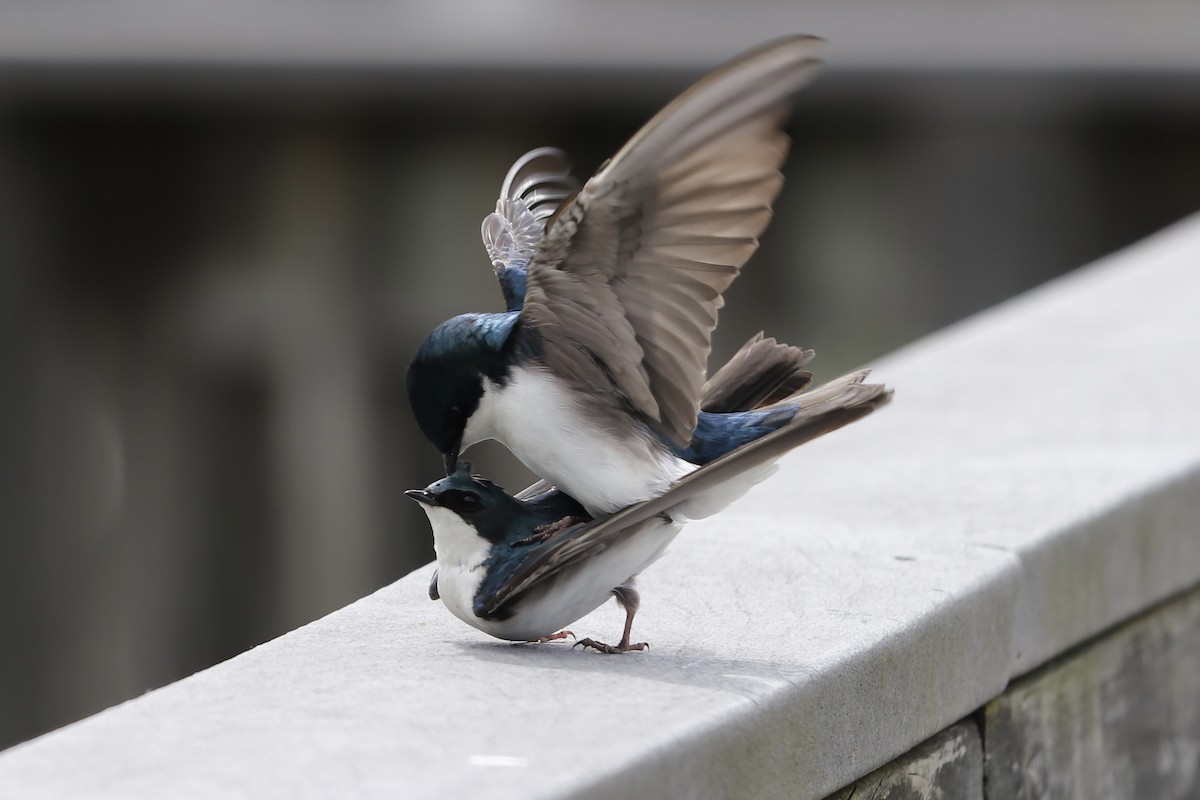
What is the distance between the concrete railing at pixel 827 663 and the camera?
5.50ft

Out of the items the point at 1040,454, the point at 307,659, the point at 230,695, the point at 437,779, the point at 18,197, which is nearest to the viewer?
the point at 437,779

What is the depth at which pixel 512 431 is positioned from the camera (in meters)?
1.98

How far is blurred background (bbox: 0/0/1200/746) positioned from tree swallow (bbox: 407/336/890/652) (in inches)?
290

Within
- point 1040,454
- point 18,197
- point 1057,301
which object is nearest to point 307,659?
point 1040,454

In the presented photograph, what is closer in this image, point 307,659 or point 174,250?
point 307,659

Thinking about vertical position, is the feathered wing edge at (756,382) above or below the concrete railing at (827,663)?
above

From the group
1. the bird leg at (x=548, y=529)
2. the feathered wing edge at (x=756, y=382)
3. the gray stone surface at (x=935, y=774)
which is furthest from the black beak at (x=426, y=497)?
the gray stone surface at (x=935, y=774)

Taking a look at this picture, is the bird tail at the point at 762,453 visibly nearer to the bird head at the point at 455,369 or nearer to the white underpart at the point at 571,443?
the white underpart at the point at 571,443

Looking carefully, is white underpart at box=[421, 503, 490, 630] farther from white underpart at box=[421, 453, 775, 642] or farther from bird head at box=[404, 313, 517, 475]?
bird head at box=[404, 313, 517, 475]

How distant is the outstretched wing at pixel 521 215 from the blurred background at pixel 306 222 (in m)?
6.88

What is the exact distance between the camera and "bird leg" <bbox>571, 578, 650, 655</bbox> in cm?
206

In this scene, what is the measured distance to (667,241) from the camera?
1.90 metres

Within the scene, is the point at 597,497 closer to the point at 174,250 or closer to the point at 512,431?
the point at 512,431

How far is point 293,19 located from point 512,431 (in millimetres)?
8325
